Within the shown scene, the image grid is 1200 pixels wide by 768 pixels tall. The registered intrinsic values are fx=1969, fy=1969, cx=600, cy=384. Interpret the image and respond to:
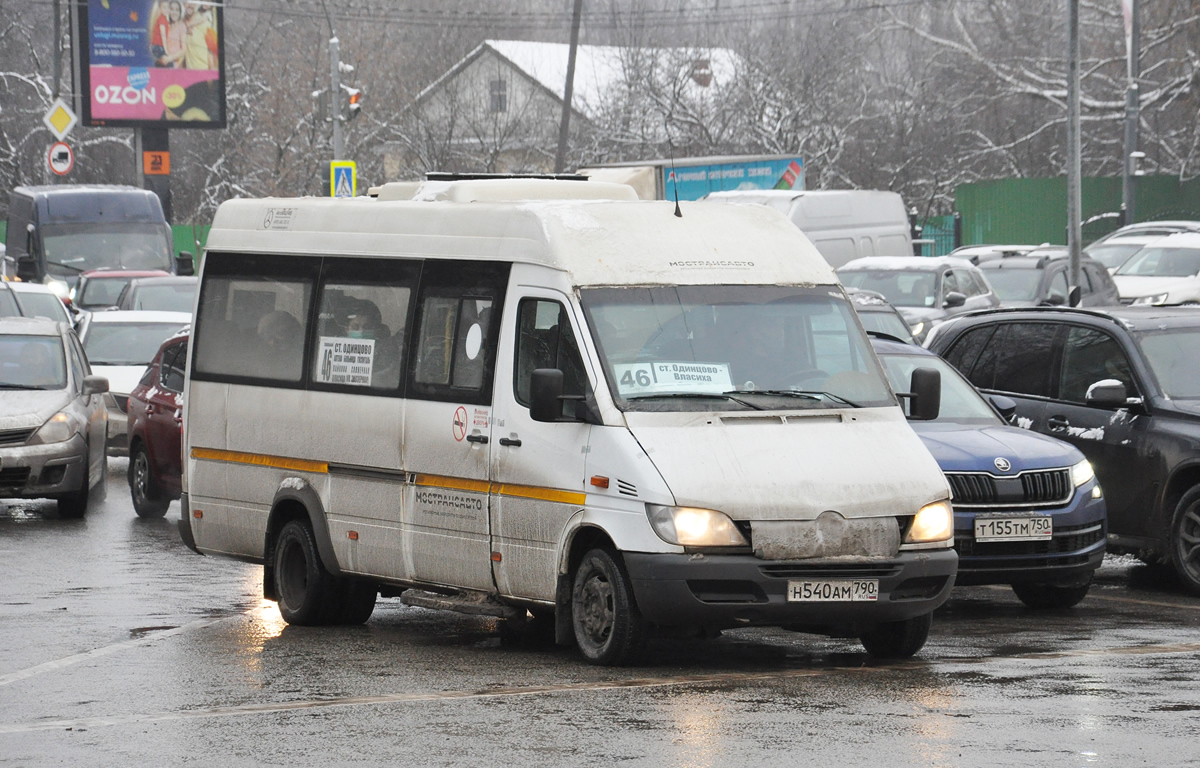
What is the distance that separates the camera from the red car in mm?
16864

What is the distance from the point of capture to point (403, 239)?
10281 mm

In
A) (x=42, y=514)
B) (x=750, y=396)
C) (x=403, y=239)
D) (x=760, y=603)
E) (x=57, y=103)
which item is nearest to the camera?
(x=760, y=603)

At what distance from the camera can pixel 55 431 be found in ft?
54.4

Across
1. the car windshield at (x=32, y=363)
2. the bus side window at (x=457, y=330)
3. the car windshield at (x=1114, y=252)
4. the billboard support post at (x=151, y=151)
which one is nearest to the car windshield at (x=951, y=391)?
the bus side window at (x=457, y=330)

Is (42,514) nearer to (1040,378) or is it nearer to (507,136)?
(1040,378)

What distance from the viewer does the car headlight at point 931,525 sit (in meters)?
8.77

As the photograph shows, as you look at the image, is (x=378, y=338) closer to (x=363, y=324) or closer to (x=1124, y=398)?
(x=363, y=324)

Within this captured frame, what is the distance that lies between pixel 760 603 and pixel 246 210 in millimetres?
4550

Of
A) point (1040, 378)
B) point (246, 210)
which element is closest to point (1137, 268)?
point (1040, 378)

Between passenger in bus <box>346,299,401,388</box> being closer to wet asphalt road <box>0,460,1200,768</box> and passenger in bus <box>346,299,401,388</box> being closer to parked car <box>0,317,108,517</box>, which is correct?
wet asphalt road <box>0,460,1200,768</box>

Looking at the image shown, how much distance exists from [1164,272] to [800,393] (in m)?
26.9

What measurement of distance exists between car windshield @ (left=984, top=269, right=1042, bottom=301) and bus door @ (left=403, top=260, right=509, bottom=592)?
19.4 m

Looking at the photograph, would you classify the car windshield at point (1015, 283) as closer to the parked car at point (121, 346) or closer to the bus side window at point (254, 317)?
the parked car at point (121, 346)

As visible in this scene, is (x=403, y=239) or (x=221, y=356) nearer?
(x=403, y=239)
